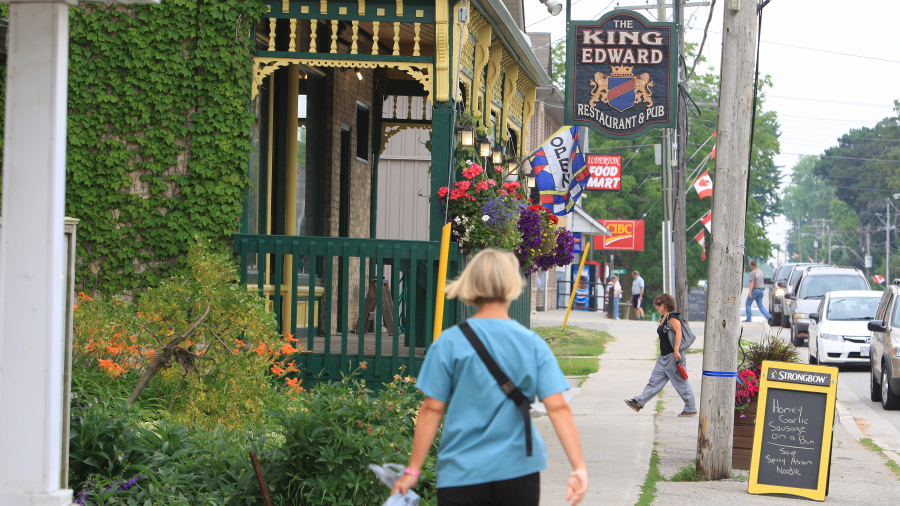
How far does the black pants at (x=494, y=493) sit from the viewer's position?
3.58 metres

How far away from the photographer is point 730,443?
25.2ft

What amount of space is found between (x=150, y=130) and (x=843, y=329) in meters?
13.4

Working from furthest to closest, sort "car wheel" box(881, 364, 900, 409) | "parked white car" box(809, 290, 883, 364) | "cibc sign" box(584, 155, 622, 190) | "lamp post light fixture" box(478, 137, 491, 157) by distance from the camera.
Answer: "cibc sign" box(584, 155, 622, 190), "parked white car" box(809, 290, 883, 364), "car wheel" box(881, 364, 900, 409), "lamp post light fixture" box(478, 137, 491, 157)

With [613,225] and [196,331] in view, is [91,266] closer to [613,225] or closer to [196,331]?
[196,331]

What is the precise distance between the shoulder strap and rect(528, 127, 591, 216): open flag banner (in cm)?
1123

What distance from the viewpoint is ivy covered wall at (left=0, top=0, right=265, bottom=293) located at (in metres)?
8.96

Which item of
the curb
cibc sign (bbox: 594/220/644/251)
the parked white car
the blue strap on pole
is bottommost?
the curb

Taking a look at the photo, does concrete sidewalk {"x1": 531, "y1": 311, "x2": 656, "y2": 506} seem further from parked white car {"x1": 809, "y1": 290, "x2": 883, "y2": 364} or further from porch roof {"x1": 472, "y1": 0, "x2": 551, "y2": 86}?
porch roof {"x1": 472, "y1": 0, "x2": 551, "y2": 86}

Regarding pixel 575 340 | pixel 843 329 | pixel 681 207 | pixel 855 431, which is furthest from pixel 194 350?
pixel 575 340

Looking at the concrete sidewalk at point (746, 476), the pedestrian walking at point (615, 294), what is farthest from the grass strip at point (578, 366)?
the pedestrian walking at point (615, 294)

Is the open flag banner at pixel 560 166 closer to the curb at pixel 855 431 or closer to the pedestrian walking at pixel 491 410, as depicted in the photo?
the curb at pixel 855 431

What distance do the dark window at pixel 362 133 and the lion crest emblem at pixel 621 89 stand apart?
5692 millimetres

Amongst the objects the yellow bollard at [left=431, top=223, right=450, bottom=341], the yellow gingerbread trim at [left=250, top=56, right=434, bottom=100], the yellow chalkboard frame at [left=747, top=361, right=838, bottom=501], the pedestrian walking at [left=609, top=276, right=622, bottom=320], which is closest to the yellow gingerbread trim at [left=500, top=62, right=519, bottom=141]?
the yellow gingerbread trim at [left=250, top=56, right=434, bottom=100]

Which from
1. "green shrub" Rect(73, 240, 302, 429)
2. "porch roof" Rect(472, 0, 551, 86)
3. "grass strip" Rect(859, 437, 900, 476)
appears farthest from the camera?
"porch roof" Rect(472, 0, 551, 86)
